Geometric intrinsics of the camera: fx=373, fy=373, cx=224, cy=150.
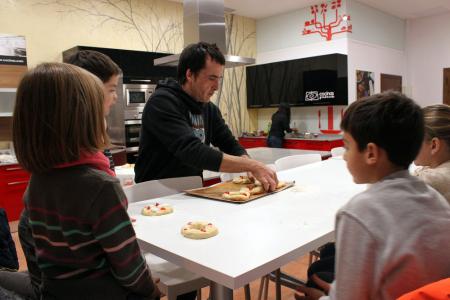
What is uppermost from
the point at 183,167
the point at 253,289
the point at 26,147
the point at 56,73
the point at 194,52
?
the point at 194,52

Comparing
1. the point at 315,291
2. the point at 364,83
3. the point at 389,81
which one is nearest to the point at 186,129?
the point at 315,291

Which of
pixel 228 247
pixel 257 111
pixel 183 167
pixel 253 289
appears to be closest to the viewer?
pixel 228 247

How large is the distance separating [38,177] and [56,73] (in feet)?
0.84

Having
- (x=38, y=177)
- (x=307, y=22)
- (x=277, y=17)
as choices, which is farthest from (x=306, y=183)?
(x=277, y=17)

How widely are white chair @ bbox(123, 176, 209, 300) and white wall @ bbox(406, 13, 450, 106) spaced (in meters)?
5.76

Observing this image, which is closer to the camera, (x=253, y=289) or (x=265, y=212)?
(x=265, y=212)

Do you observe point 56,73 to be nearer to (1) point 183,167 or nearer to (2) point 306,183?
(1) point 183,167

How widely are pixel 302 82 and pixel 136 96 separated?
264 centimetres

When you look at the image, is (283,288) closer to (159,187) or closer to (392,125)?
(159,187)

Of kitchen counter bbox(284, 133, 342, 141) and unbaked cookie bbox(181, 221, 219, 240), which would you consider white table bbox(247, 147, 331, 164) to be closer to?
kitchen counter bbox(284, 133, 342, 141)

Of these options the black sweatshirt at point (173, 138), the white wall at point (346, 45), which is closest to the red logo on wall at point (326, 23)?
the white wall at point (346, 45)

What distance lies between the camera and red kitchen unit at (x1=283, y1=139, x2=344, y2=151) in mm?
5277

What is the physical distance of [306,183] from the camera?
1.93 meters

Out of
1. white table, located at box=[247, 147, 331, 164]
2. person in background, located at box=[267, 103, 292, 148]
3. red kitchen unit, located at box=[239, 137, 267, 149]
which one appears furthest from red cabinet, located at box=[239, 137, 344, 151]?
white table, located at box=[247, 147, 331, 164]
